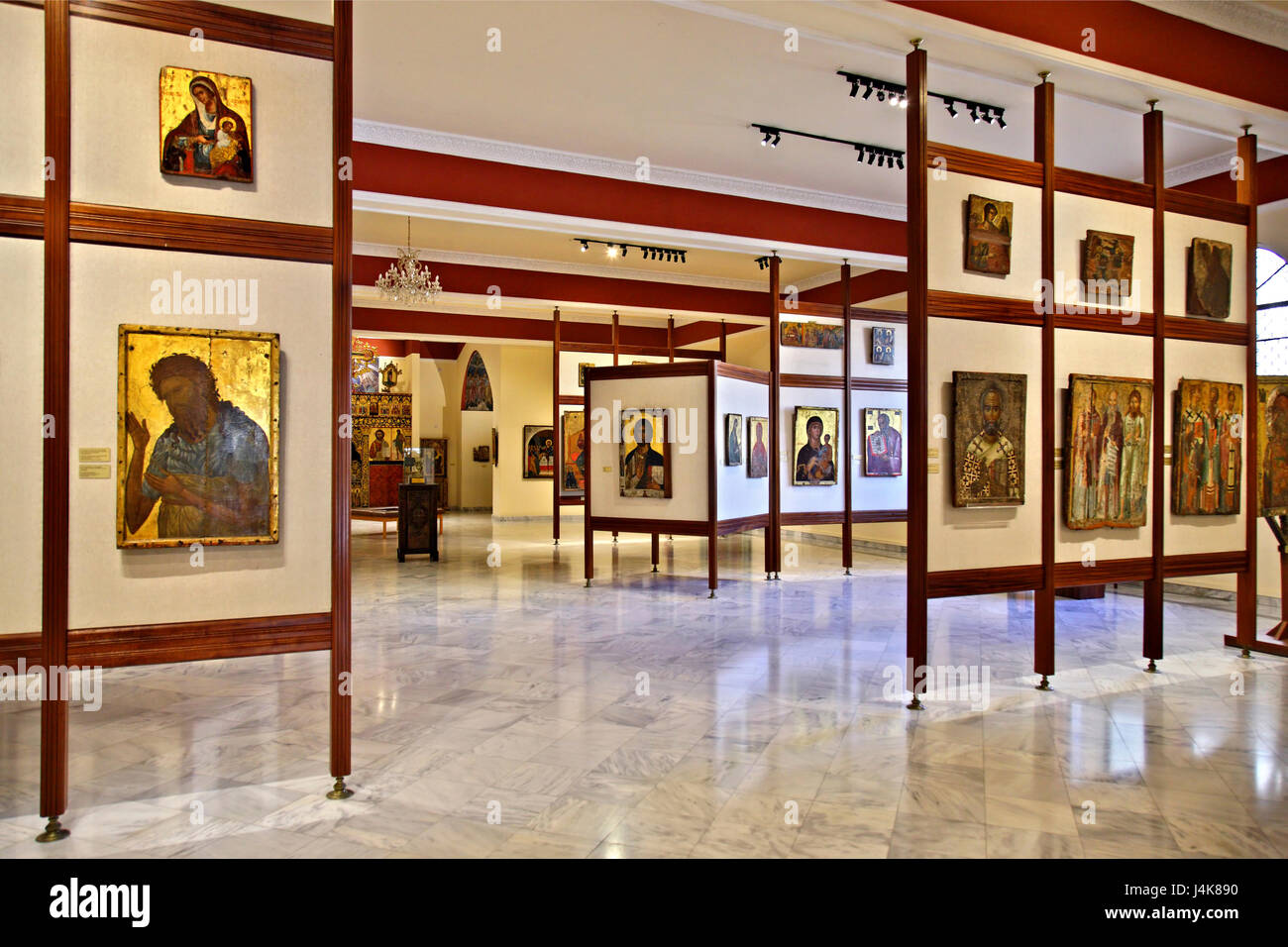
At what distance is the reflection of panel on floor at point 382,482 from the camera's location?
28734 millimetres

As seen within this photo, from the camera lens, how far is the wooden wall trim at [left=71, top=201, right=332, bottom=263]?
4.35 m

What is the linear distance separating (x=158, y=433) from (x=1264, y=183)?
12877mm

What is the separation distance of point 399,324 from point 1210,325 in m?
18.2

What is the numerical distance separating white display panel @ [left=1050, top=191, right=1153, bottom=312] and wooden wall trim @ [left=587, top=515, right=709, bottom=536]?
598cm

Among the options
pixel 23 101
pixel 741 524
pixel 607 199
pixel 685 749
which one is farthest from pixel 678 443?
pixel 23 101

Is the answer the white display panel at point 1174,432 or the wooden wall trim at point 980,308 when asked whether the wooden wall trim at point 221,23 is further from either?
the white display panel at point 1174,432

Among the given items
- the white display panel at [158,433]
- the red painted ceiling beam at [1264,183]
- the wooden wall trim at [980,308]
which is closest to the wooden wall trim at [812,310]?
the red painted ceiling beam at [1264,183]

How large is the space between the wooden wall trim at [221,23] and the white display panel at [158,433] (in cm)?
130

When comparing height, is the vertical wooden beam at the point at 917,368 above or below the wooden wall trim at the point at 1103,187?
below

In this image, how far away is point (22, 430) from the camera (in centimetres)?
427

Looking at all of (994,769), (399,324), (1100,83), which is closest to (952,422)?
(994,769)

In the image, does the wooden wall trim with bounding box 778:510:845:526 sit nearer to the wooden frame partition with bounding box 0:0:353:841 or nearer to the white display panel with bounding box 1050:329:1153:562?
the white display panel with bounding box 1050:329:1153:562
